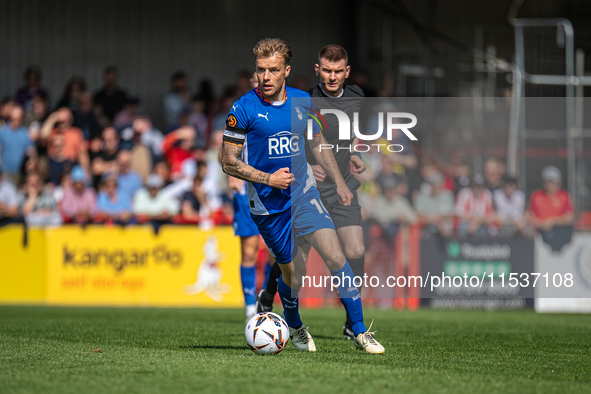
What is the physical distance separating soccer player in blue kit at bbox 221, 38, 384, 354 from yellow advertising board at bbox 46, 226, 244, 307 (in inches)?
269

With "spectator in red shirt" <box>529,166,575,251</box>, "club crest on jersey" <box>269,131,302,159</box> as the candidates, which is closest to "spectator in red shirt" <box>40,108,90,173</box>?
"spectator in red shirt" <box>529,166,575,251</box>

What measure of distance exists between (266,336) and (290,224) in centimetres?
95

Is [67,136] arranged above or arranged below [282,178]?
above

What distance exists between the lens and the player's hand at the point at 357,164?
22.1 feet

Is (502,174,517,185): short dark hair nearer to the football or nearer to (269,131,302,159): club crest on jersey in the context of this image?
(269,131,302,159): club crest on jersey

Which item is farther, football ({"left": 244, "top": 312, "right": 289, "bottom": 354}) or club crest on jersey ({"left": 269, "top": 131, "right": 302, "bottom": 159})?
club crest on jersey ({"left": 269, "top": 131, "right": 302, "bottom": 159})

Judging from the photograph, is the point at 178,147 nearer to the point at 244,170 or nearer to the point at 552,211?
the point at 552,211

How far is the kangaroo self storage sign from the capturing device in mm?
12727

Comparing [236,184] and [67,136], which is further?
[67,136]

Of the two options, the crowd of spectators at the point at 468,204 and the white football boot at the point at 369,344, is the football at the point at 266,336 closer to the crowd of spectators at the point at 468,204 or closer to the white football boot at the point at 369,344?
the white football boot at the point at 369,344

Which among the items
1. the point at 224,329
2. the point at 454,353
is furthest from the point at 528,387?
the point at 224,329

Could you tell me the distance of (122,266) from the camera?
12781 millimetres

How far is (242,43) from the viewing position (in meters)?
19.5

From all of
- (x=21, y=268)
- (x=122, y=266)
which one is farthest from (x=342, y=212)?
(x=21, y=268)
